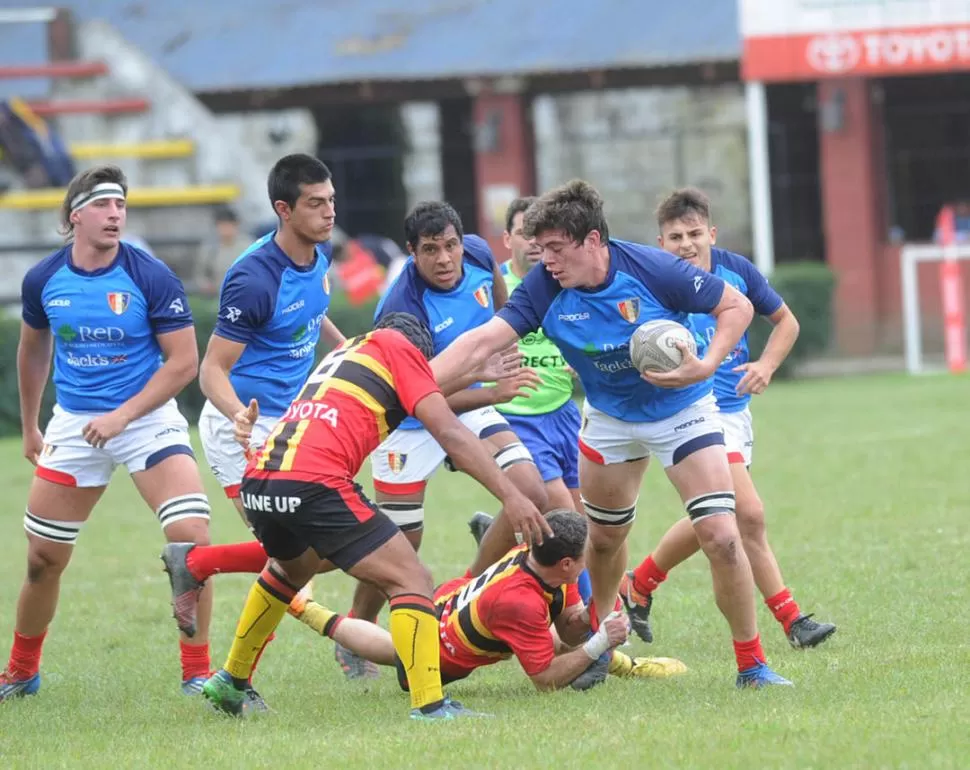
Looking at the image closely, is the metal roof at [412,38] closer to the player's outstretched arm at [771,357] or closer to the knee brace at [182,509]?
the player's outstretched arm at [771,357]

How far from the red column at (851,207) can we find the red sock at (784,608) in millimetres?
18026

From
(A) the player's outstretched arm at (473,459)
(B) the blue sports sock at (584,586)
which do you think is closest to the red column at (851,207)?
(B) the blue sports sock at (584,586)

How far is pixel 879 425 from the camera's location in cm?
1773

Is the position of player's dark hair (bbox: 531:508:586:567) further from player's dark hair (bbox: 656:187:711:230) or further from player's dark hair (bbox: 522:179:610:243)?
player's dark hair (bbox: 656:187:711:230)

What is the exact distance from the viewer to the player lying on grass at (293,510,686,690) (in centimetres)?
734

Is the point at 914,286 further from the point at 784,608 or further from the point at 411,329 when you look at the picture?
the point at 411,329

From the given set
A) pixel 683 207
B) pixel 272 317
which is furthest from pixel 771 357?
pixel 272 317

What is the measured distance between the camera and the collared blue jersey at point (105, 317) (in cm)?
791

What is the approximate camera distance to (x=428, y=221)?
837cm

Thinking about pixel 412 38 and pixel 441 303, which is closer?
pixel 441 303

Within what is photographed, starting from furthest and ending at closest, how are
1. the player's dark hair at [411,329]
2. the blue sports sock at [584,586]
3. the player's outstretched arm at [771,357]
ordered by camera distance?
the blue sports sock at [584,586], the player's outstretched arm at [771,357], the player's dark hair at [411,329]

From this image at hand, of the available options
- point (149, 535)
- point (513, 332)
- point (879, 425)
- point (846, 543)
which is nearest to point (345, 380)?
point (513, 332)

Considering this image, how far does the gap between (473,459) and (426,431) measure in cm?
186

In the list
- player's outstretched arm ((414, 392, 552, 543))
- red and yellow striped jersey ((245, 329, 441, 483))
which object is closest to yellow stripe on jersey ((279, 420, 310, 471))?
red and yellow striped jersey ((245, 329, 441, 483))
